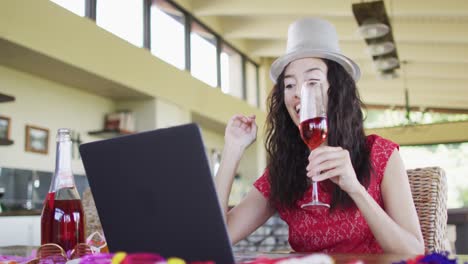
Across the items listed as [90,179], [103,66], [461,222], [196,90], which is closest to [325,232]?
[90,179]

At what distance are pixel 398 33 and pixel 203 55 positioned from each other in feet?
10.0

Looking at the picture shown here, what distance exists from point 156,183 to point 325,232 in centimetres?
86

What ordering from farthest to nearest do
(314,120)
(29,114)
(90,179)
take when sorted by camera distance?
(29,114), (314,120), (90,179)

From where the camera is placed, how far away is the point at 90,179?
957mm

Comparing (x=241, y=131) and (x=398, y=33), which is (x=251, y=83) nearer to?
(x=398, y=33)

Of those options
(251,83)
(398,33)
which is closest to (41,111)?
(398,33)

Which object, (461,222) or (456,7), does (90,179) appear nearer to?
(461,222)

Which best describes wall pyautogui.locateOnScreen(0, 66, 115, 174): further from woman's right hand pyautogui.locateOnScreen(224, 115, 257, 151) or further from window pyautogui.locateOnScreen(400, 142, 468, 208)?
window pyautogui.locateOnScreen(400, 142, 468, 208)

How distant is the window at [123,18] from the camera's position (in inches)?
233

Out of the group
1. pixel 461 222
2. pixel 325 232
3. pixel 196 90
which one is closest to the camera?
pixel 325 232

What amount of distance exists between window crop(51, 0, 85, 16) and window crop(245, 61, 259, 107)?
5050mm

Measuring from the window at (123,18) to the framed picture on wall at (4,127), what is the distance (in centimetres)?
152

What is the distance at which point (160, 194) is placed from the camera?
817mm

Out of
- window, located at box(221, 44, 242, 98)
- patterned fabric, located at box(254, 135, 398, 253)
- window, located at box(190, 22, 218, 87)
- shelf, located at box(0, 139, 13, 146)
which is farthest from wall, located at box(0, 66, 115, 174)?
patterned fabric, located at box(254, 135, 398, 253)
